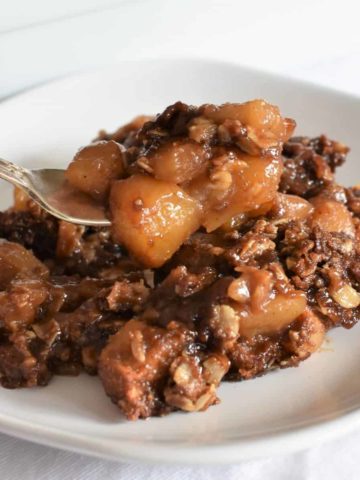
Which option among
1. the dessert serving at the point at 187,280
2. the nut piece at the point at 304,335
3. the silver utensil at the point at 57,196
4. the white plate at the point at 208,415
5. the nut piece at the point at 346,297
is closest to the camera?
the white plate at the point at 208,415

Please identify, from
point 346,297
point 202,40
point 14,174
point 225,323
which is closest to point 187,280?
point 225,323

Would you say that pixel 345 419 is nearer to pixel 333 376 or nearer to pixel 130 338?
pixel 333 376

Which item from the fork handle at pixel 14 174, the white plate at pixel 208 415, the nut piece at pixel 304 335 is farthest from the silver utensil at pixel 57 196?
the nut piece at pixel 304 335

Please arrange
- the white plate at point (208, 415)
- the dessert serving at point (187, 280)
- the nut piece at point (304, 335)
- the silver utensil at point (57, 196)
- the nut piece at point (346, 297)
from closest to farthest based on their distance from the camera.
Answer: the white plate at point (208, 415), the dessert serving at point (187, 280), the nut piece at point (304, 335), the nut piece at point (346, 297), the silver utensil at point (57, 196)

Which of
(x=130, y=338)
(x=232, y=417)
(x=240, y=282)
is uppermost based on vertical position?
(x=240, y=282)

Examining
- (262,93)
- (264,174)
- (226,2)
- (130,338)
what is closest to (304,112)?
(262,93)

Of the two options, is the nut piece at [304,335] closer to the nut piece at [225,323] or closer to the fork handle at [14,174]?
the nut piece at [225,323]
